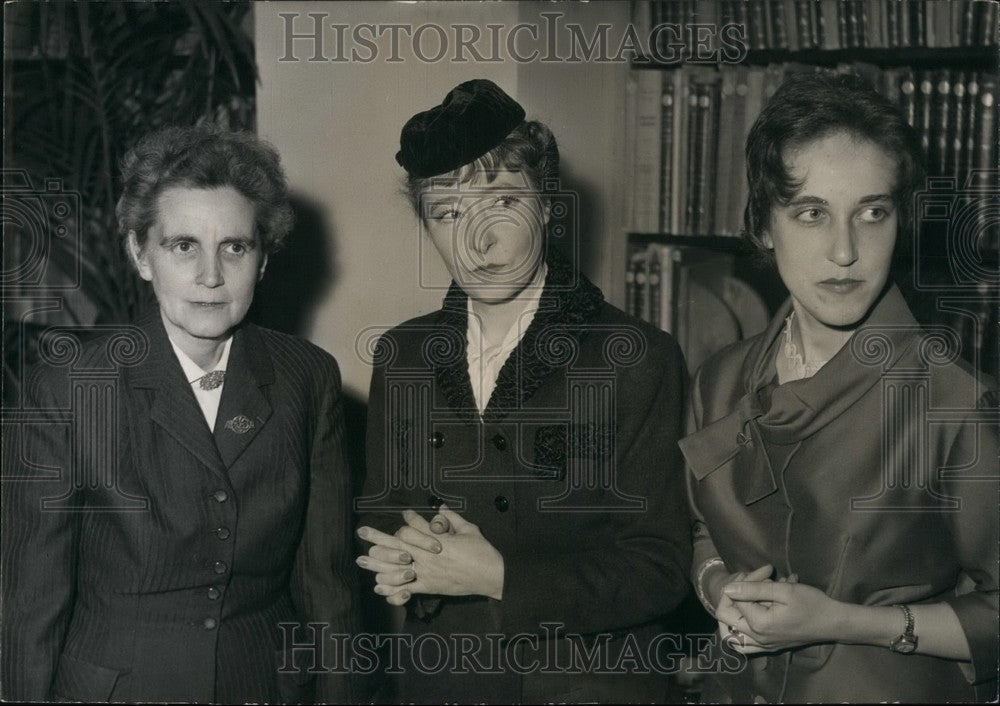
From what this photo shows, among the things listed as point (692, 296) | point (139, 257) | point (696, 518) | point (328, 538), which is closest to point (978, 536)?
point (696, 518)

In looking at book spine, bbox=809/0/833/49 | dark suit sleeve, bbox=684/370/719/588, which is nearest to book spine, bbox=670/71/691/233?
book spine, bbox=809/0/833/49

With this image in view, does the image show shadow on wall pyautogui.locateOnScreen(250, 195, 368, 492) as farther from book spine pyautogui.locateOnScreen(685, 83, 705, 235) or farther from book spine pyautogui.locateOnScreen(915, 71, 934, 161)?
book spine pyautogui.locateOnScreen(915, 71, 934, 161)

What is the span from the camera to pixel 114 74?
1.98 m

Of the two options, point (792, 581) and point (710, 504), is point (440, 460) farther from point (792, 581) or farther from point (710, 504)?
point (792, 581)

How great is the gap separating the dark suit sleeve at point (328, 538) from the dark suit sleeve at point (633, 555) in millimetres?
263

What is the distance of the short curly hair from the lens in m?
1.60

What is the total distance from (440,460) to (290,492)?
0.24 meters

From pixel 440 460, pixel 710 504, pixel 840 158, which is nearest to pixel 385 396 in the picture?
pixel 440 460

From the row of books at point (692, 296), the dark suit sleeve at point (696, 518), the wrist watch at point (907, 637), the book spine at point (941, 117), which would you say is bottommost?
the wrist watch at point (907, 637)

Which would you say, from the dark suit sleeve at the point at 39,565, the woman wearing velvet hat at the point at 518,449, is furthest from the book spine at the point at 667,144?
the dark suit sleeve at the point at 39,565

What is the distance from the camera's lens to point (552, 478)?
65.7 inches

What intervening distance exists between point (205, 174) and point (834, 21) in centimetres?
105

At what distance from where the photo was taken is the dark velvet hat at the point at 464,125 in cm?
164

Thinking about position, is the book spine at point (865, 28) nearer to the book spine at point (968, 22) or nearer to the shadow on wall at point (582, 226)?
the book spine at point (968, 22)
